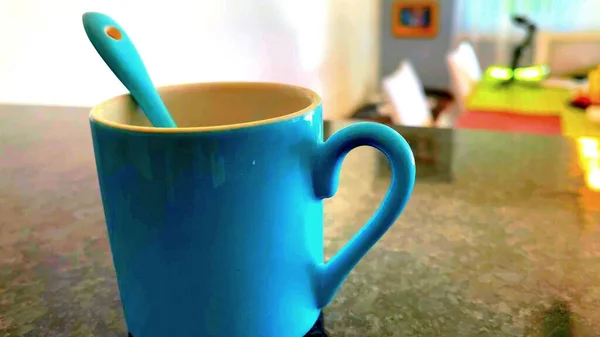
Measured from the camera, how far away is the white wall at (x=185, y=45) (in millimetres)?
1136

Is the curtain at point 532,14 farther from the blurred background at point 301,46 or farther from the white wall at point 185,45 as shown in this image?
the white wall at point 185,45

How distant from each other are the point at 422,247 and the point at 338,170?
6.9 inches

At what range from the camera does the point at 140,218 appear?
0.93 ft

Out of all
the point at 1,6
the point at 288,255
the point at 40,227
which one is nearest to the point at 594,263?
the point at 288,255

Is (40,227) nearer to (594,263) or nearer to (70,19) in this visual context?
(594,263)

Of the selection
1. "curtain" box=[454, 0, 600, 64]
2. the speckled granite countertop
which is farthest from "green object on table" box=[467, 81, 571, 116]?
the speckled granite countertop

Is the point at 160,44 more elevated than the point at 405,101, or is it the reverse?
the point at 160,44

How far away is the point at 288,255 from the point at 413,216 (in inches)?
9.7

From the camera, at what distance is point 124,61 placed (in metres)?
0.33

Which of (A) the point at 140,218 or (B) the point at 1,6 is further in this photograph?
(B) the point at 1,6

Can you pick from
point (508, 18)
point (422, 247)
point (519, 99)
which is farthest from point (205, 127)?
point (508, 18)

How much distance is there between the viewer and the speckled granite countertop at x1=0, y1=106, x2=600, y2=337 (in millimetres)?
352

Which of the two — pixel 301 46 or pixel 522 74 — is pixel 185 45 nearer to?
pixel 301 46

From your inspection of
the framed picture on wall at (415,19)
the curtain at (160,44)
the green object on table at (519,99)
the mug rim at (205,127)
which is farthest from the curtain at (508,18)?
the mug rim at (205,127)
